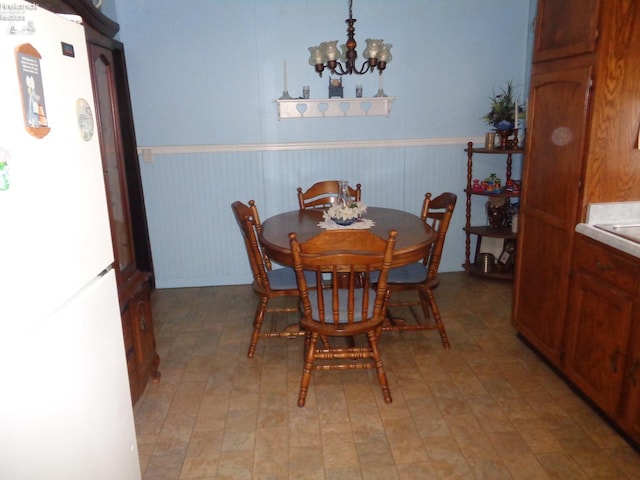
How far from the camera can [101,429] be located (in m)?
1.34

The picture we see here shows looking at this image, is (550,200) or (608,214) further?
(550,200)

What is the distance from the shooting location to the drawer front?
1.90m

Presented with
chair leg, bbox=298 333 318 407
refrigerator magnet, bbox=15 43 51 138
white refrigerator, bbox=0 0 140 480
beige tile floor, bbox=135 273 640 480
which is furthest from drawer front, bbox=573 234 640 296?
refrigerator magnet, bbox=15 43 51 138

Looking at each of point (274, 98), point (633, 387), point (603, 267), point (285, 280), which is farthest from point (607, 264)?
point (274, 98)

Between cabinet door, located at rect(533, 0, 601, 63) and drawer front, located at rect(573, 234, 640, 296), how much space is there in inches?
33.6

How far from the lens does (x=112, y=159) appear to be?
225 centimetres

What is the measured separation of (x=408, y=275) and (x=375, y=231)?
0.38 metres

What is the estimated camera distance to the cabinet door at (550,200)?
7.32ft

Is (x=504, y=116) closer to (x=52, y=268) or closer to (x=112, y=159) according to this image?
(x=112, y=159)

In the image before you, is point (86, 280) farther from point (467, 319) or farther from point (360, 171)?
point (360, 171)

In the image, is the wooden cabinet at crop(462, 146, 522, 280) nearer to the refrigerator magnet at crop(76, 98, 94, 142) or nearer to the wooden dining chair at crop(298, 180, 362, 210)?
the wooden dining chair at crop(298, 180, 362, 210)

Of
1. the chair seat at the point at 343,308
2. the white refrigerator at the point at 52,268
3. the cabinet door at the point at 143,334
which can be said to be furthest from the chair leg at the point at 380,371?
the white refrigerator at the point at 52,268

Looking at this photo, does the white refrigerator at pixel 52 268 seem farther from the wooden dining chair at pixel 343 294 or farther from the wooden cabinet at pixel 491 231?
the wooden cabinet at pixel 491 231

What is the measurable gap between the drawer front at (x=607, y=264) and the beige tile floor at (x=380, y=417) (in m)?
0.67
